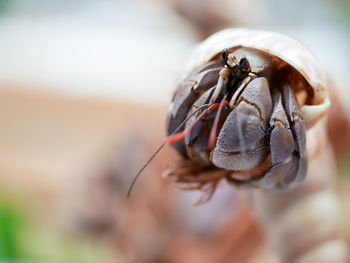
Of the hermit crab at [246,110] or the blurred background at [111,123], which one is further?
the blurred background at [111,123]

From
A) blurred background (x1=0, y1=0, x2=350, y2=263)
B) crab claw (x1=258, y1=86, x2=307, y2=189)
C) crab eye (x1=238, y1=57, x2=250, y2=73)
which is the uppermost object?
crab eye (x1=238, y1=57, x2=250, y2=73)

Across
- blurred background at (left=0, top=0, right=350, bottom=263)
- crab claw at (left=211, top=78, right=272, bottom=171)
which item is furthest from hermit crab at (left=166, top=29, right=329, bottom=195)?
blurred background at (left=0, top=0, right=350, bottom=263)

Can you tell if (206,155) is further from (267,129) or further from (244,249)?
(244,249)

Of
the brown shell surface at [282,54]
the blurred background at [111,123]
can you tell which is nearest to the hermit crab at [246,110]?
the brown shell surface at [282,54]

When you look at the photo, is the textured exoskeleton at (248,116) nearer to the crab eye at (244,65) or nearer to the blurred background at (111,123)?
the crab eye at (244,65)

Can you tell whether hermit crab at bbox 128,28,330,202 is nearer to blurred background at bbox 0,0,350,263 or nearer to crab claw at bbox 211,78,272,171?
crab claw at bbox 211,78,272,171
